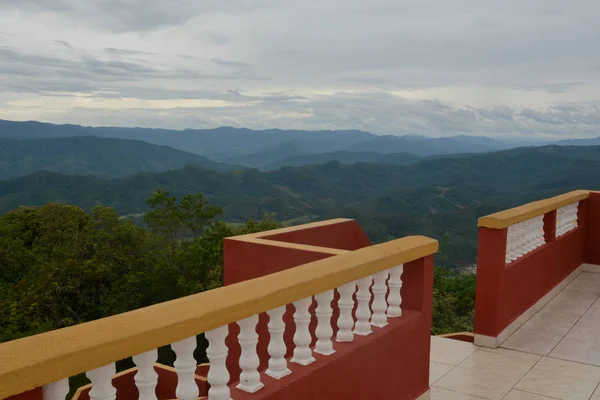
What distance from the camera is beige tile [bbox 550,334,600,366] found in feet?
15.7

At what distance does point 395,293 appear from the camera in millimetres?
3459

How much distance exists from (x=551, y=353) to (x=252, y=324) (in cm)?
368

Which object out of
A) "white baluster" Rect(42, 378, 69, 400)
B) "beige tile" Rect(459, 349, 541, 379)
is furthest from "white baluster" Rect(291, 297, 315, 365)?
"beige tile" Rect(459, 349, 541, 379)

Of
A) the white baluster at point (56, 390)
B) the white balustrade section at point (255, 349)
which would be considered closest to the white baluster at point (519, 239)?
the white balustrade section at point (255, 349)

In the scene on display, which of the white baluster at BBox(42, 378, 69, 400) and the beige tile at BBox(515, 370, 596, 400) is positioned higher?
the white baluster at BBox(42, 378, 69, 400)

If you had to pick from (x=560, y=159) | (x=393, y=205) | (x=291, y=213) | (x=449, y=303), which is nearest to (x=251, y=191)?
(x=291, y=213)

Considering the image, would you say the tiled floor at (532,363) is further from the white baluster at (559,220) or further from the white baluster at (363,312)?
the white baluster at (363,312)

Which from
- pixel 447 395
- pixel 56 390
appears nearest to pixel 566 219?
pixel 447 395

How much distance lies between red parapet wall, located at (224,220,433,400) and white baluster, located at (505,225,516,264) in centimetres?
178

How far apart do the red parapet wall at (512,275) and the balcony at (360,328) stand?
0.05ft

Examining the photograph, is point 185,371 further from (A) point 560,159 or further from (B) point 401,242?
(A) point 560,159

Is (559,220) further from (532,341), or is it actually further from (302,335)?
(302,335)

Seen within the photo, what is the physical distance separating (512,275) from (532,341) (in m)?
0.64

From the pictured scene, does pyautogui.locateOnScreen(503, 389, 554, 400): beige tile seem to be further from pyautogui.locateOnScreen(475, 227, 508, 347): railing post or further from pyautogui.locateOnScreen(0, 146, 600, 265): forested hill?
pyautogui.locateOnScreen(0, 146, 600, 265): forested hill
